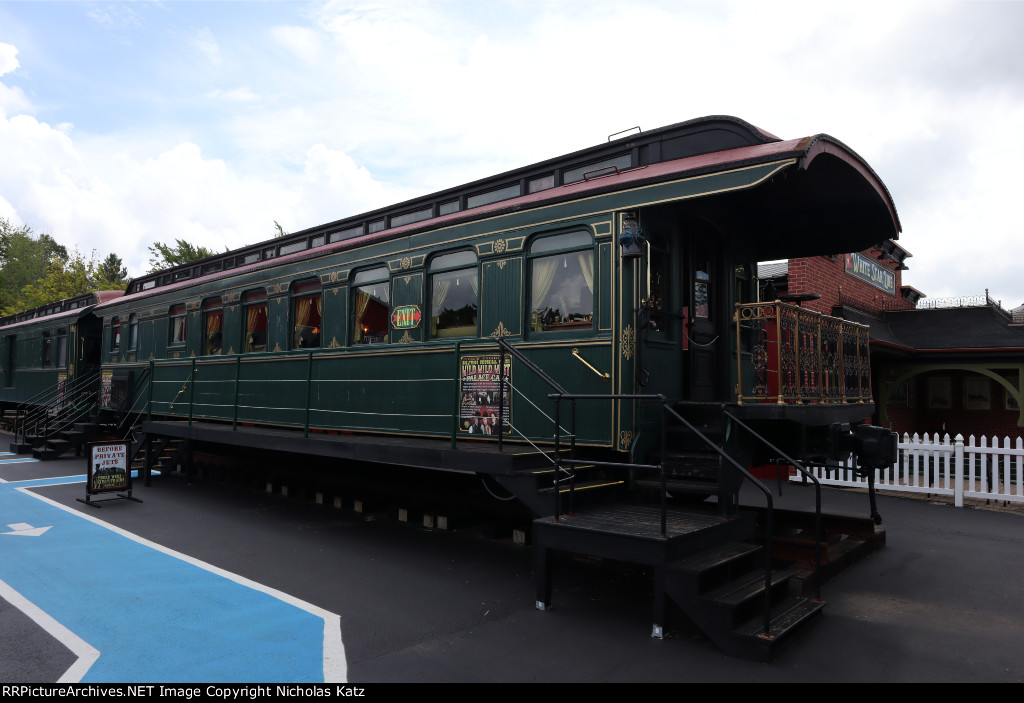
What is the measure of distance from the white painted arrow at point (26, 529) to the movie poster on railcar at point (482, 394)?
16.8ft

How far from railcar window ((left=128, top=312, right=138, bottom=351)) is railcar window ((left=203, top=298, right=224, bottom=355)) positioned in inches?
132

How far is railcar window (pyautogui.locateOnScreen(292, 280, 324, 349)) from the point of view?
28.7 feet

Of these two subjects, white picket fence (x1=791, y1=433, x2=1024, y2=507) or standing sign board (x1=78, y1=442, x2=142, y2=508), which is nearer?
standing sign board (x1=78, y1=442, x2=142, y2=508)

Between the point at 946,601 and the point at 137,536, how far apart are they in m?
8.02

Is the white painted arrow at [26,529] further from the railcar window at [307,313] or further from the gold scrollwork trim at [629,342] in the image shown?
the gold scrollwork trim at [629,342]

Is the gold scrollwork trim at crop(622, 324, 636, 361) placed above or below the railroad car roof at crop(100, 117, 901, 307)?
below

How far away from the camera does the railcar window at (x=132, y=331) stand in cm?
1345

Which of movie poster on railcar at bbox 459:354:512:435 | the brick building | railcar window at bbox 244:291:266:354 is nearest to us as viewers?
movie poster on railcar at bbox 459:354:512:435

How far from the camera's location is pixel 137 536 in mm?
7172

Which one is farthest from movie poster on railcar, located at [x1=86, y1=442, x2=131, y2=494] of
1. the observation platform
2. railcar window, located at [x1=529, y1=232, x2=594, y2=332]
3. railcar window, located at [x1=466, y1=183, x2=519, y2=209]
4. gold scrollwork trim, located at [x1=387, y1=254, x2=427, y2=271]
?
railcar window, located at [x1=529, y1=232, x2=594, y2=332]

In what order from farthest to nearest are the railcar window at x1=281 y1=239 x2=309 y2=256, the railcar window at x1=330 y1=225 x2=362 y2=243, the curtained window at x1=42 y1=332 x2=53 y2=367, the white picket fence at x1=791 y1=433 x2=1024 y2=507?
the curtained window at x1=42 y1=332 x2=53 y2=367 < the railcar window at x1=281 y1=239 x2=309 y2=256 < the white picket fence at x1=791 y1=433 x2=1024 y2=507 < the railcar window at x1=330 y1=225 x2=362 y2=243

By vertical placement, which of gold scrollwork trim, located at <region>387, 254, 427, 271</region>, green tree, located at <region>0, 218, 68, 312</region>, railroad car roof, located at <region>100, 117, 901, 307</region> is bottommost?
gold scrollwork trim, located at <region>387, 254, 427, 271</region>

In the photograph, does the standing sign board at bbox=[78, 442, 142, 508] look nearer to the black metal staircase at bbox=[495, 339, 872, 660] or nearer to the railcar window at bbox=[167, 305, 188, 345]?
the railcar window at bbox=[167, 305, 188, 345]

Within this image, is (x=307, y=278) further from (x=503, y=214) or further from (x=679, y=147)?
(x=679, y=147)
